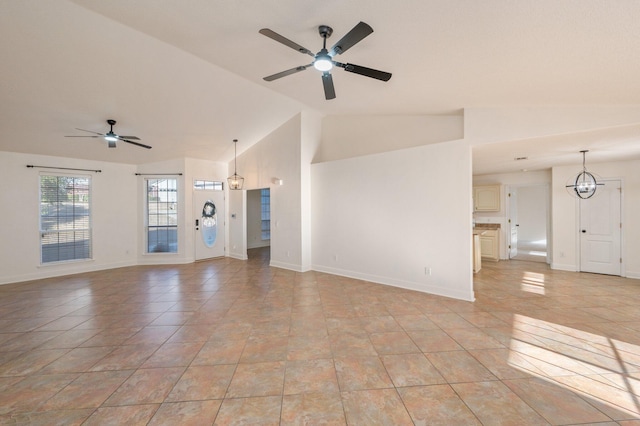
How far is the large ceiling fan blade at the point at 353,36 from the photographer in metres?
1.83

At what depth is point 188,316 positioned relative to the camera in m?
3.42

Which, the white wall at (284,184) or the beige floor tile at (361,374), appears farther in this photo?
the white wall at (284,184)

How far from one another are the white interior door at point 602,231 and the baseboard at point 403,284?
399 centimetres

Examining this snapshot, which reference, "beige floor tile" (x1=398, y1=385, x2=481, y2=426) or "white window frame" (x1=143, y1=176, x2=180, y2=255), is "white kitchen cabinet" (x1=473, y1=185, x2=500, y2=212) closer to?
"beige floor tile" (x1=398, y1=385, x2=481, y2=426)

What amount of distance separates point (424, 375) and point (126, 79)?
5.02 m

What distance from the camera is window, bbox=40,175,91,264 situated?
545cm

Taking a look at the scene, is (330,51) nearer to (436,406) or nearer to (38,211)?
(436,406)

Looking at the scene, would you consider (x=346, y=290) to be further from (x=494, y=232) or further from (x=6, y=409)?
(x=494, y=232)

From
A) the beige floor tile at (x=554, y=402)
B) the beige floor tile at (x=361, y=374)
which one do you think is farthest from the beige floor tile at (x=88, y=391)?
the beige floor tile at (x=554, y=402)

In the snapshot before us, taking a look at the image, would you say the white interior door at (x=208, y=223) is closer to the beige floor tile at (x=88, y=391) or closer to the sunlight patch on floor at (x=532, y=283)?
the beige floor tile at (x=88, y=391)

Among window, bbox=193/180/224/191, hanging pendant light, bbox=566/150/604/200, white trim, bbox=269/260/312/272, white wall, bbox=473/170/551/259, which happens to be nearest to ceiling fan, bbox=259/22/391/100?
white trim, bbox=269/260/312/272

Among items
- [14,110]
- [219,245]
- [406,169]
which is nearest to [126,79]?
[14,110]

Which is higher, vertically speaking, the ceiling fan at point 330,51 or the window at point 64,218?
the ceiling fan at point 330,51

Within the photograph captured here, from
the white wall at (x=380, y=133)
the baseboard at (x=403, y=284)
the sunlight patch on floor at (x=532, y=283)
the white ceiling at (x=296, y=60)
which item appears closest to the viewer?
the white ceiling at (x=296, y=60)
